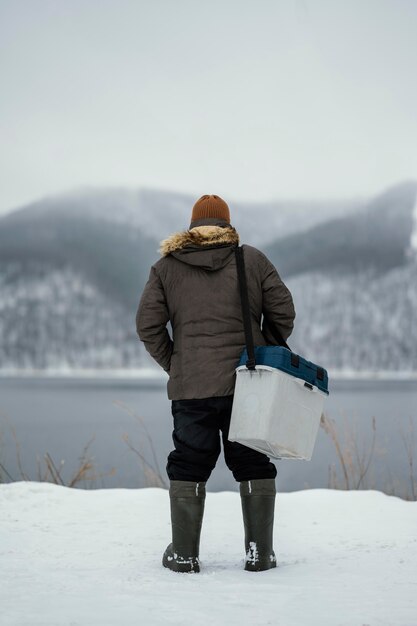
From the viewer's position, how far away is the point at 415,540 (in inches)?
141

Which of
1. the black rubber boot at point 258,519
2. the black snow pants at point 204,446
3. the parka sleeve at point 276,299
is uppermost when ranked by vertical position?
the parka sleeve at point 276,299

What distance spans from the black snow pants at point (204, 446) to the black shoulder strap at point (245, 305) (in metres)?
0.21

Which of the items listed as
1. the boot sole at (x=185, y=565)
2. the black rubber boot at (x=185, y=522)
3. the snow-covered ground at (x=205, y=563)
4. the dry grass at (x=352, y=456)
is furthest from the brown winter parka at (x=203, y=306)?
the dry grass at (x=352, y=456)

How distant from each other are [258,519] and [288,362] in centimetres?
67

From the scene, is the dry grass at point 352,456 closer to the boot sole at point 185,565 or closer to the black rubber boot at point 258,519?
the black rubber boot at point 258,519

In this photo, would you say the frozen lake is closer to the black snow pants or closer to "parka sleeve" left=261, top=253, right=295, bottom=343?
the black snow pants

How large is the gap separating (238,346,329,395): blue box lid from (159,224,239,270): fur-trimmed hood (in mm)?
392

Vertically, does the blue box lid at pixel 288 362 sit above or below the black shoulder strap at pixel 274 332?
below

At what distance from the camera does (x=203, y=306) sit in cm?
299

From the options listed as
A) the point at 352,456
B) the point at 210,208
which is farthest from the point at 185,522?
the point at 352,456

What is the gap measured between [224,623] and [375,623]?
411 mm

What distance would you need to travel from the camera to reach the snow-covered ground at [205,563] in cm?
220

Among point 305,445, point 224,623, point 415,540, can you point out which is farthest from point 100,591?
point 415,540

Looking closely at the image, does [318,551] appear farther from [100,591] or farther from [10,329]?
[10,329]
